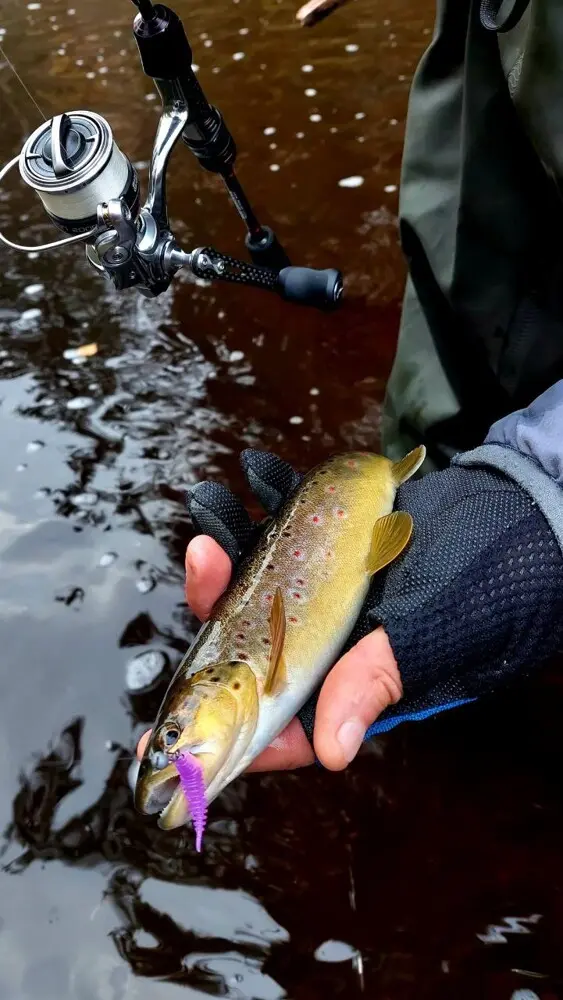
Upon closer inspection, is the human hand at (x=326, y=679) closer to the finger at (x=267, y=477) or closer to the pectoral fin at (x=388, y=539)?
the finger at (x=267, y=477)

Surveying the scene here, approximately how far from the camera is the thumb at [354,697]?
144cm

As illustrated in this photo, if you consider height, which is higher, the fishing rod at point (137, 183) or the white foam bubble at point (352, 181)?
the fishing rod at point (137, 183)

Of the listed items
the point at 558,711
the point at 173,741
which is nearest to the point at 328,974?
the point at 173,741

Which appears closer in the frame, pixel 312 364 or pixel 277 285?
pixel 277 285

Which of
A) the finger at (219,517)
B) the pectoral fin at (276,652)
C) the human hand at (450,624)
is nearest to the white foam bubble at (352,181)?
the finger at (219,517)

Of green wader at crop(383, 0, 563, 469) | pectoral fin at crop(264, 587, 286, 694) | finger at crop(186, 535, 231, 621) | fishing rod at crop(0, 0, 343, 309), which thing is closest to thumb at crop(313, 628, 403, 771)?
pectoral fin at crop(264, 587, 286, 694)

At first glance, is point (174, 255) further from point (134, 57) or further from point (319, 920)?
point (134, 57)

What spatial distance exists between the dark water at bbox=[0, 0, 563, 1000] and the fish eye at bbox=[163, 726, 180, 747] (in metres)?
0.71

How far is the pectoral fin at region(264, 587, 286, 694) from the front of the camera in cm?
163

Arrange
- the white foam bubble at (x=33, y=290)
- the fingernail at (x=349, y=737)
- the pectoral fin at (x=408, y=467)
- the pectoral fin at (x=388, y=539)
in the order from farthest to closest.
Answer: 1. the white foam bubble at (x=33, y=290)
2. the pectoral fin at (x=408, y=467)
3. the pectoral fin at (x=388, y=539)
4. the fingernail at (x=349, y=737)

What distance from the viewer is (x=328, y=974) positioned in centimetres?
186

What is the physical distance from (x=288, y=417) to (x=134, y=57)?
4.56m

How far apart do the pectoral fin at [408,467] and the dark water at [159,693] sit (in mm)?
725

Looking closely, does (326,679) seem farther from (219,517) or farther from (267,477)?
(267,477)
